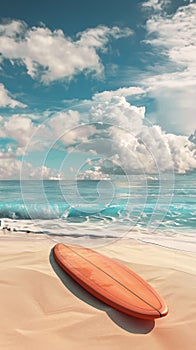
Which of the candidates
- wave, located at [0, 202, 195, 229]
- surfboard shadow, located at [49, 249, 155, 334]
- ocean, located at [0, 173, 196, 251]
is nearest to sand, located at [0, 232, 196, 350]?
surfboard shadow, located at [49, 249, 155, 334]

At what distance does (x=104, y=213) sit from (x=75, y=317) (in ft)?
31.5

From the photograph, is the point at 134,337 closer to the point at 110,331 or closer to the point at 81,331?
the point at 110,331

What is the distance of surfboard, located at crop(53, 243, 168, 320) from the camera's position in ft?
7.41

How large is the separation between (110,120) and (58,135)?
0.85m

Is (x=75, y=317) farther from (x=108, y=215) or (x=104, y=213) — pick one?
(x=104, y=213)

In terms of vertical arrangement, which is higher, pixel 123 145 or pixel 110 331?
pixel 123 145

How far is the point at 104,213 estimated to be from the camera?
38.7ft

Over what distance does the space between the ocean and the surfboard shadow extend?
2.27 m

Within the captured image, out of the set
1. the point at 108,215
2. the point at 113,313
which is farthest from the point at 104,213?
the point at 113,313

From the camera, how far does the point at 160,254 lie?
192 inches

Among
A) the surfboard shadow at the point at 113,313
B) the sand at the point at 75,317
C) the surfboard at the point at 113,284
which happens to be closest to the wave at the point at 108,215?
the surfboard at the point at 113,284

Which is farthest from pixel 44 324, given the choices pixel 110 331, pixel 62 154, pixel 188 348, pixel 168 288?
pixel 62 154

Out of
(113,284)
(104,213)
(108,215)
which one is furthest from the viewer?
(104,213)

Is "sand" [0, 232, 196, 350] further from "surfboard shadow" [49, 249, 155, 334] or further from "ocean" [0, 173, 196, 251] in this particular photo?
"ocean" [0, 173, 196, 251]
